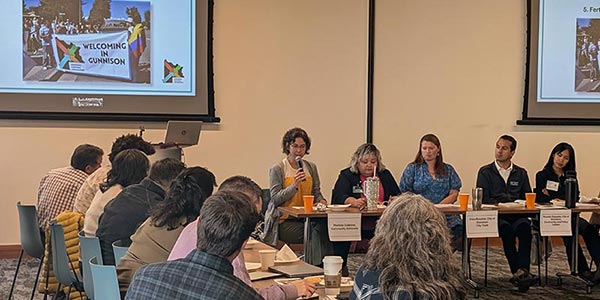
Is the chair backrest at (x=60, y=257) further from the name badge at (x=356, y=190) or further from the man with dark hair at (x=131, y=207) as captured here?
the name badge at (x=356, y=190)

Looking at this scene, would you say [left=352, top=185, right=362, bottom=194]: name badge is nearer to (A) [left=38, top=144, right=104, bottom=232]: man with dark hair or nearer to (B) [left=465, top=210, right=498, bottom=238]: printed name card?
(B) [left=465, top=210, right=498, bottom=238]: printed name card

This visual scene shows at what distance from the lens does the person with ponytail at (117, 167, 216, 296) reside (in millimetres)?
2918

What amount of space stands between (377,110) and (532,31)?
1.89 metres

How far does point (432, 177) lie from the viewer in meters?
6.11

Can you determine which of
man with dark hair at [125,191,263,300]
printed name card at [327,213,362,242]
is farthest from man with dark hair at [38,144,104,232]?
man with dark hair at [125,191,263,300]

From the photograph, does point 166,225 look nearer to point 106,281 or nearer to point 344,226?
point 106,281

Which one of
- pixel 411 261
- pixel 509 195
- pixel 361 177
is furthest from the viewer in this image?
pixel 509 195

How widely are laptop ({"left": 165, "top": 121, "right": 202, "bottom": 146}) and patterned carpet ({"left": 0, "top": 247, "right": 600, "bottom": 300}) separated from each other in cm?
160

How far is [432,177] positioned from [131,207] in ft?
10.5

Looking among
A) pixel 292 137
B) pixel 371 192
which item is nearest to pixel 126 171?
pixel 371 192

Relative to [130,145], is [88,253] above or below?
below

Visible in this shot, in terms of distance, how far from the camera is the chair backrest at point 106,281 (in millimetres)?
2674

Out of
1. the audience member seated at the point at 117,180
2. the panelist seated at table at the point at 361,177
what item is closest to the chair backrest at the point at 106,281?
→ the audience member seated at the point at 117,180

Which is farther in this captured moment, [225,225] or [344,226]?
[344,226]
